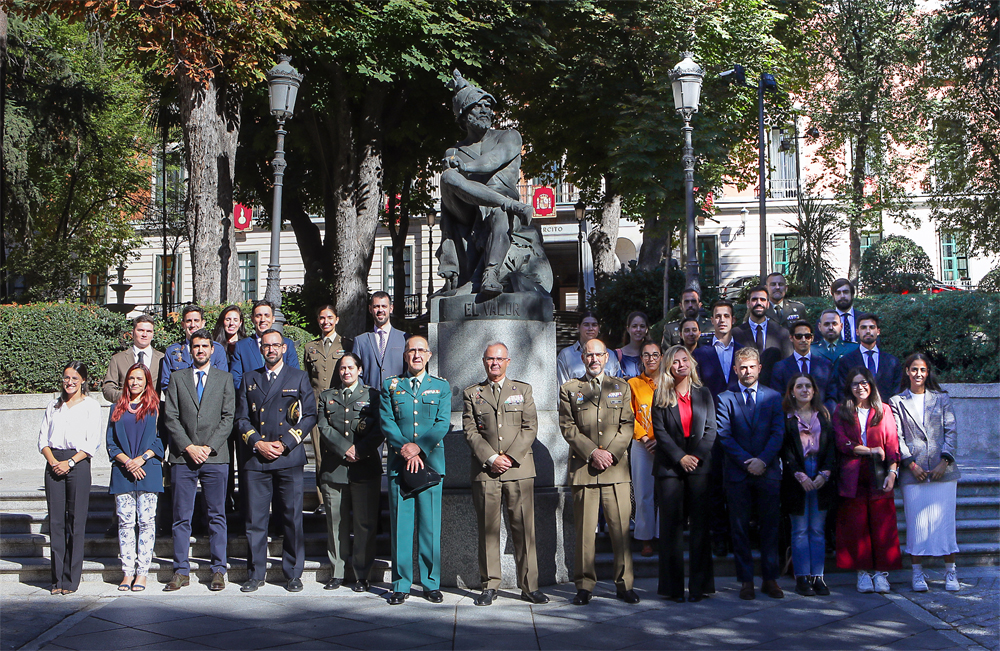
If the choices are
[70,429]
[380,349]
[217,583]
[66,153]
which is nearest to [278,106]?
[380,349]

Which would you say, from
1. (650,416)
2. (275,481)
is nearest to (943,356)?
(650,416)

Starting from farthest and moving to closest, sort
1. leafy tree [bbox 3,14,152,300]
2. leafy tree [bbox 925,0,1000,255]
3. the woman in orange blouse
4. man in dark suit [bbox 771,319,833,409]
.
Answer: leafy tree [bbox 3,14,152,300]
leafy tree [bbox 925,0,1000,255]
man in dark suit [bbox 771,319,833,409]
the woman in orange blouse

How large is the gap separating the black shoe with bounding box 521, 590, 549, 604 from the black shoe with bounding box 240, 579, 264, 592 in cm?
219

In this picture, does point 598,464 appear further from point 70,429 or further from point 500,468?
point 70,429

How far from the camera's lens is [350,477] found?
7.53m

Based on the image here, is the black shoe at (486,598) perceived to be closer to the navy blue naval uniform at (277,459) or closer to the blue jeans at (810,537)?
the navy blue naval uniform at (277,459)

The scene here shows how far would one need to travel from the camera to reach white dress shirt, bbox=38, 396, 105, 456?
7.54 m

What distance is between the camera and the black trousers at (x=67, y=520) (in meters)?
7.40

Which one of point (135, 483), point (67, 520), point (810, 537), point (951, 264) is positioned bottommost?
point (810, 537)

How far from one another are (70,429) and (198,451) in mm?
1120

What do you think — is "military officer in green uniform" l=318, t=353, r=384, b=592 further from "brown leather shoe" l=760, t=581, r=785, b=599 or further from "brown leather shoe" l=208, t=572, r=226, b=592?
"brown leather shoe" l=760, t=581, r=785, b=599

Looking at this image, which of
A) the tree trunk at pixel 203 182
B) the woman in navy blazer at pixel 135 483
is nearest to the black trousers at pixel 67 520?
the woman in navy blazer at pixel 135 483

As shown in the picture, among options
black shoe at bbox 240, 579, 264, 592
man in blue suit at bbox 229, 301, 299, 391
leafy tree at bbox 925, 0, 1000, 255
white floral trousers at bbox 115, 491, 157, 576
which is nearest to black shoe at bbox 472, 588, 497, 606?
black shoe at bbox 240, 579, 264, 592

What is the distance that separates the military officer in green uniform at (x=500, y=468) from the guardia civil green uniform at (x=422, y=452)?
0.28 meters
